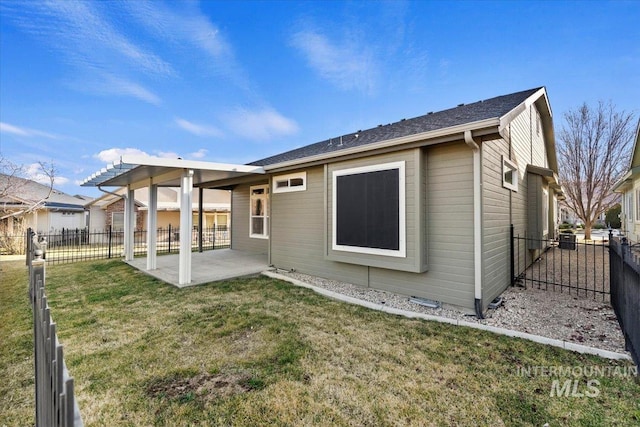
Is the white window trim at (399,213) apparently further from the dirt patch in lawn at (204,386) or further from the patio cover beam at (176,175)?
the dirt patch in lawn at (204,386)

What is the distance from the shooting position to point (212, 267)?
8039mm

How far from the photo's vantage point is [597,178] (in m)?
15.5

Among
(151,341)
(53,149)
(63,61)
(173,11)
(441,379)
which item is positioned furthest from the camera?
(53,149)

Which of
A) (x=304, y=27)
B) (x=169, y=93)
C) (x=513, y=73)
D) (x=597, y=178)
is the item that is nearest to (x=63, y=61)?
(x=169, y=93)

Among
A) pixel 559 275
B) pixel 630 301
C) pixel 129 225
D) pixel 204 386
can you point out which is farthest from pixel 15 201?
pixel 559 275

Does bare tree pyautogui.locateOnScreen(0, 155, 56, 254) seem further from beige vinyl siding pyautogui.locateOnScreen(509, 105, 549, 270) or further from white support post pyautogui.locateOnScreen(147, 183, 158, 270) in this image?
beige vinyl siding pyautogui.locateOnScreen(509, 105, 549, 270)

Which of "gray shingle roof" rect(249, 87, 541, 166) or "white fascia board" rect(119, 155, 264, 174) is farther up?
"gray shingle roof" rect(249, 87, 541, 166)

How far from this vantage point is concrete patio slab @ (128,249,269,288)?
22.4 feet

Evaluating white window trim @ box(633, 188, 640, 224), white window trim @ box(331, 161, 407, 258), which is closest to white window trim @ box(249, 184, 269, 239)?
white window trim @ box(331, 161, 407, 258)

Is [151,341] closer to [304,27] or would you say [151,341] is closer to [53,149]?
[304,27]

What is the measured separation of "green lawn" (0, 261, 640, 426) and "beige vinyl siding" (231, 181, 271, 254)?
588cm

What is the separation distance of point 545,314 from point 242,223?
32.1ft

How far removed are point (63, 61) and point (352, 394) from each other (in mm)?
13438

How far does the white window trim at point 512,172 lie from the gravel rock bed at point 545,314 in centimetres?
227
